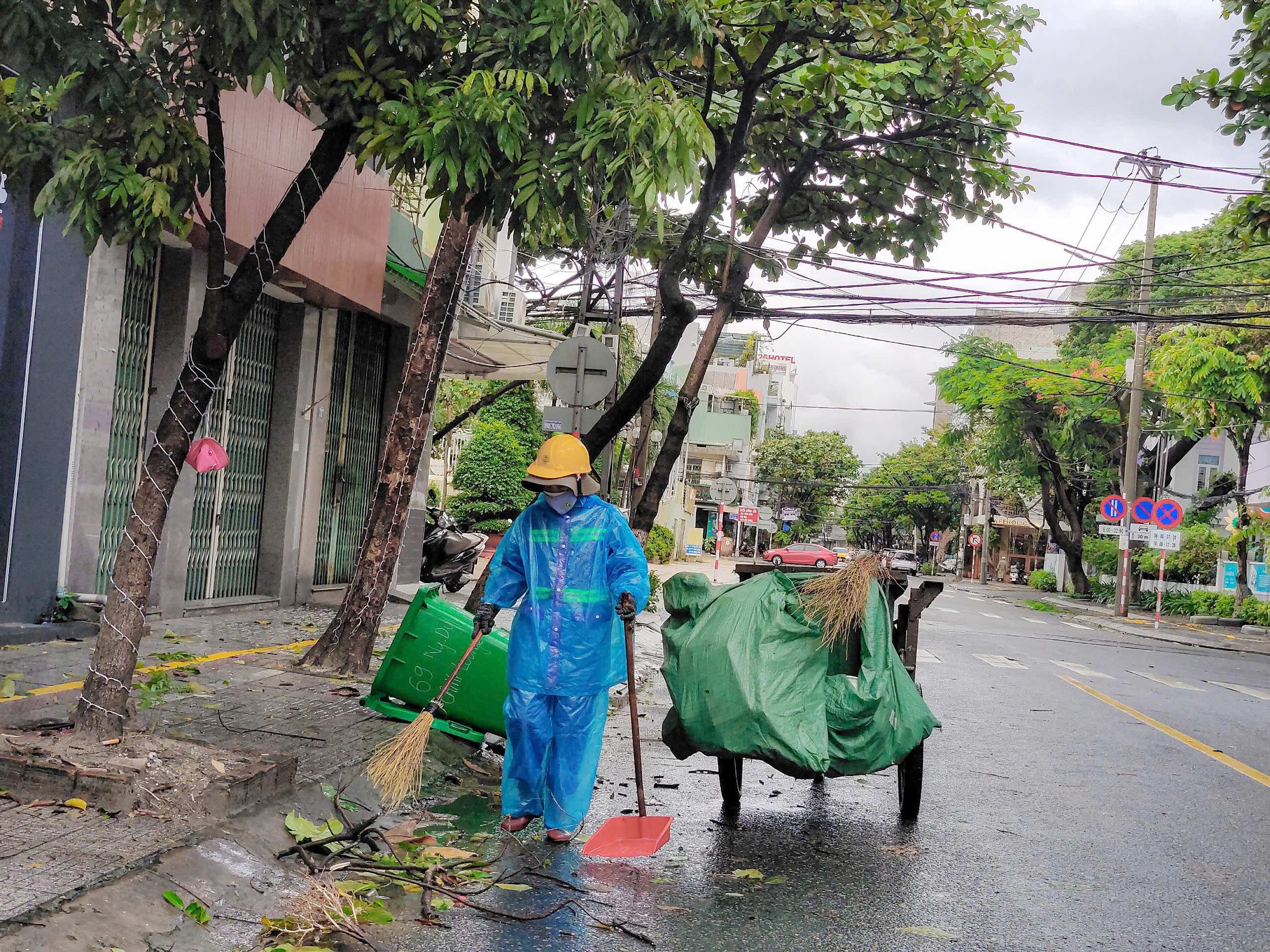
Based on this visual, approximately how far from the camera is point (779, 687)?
5.21 meters

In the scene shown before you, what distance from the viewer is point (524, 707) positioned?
17.1 ft

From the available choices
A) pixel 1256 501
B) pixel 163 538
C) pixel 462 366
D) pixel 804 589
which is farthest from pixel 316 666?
pixel 1256 501

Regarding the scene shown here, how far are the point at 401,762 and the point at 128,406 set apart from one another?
6356 millimetres

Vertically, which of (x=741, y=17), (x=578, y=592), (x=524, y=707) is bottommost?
(x=524, y=707)

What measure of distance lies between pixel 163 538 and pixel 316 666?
9.38ft

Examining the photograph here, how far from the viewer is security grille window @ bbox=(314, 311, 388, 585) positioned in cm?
1433

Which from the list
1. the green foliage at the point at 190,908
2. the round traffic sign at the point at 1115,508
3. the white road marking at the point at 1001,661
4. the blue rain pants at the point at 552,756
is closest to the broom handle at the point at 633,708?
the blue rain pants at the point at 552,756

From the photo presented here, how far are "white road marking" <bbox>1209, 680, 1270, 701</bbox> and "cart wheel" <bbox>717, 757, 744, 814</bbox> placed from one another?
902 cm

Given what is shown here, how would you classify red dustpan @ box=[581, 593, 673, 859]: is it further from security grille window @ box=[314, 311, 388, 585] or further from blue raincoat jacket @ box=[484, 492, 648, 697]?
security grille window @ box=[314, 311, 388, 585]

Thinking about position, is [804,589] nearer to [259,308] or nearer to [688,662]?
[688,662]

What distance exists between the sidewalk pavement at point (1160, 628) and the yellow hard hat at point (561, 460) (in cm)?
1921

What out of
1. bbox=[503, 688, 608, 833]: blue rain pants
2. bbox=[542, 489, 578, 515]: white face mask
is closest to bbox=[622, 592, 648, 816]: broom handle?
bbox=[503, 688, 608, 833]: blue rain pants

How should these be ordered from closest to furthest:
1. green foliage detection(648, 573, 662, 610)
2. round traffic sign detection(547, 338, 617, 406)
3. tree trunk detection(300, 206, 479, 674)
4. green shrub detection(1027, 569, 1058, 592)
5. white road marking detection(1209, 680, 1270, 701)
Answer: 1. tree trunk detection(300, 206, 479, 674)
2. round traffic sign detection(547, 338, 617, 406)
3. white road marking detection(1209, 680, 1270, 701)
4. green foliage detection(648, 573, 662, 610)
5. green shrub detection(1027, 569, 1058, 592)

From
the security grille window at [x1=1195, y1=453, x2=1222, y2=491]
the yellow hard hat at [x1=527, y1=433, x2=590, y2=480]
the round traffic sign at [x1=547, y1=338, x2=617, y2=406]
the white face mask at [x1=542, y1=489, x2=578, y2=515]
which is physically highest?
the security grille window at [x1=1195, y1=453, x2=1222, y2=491]
